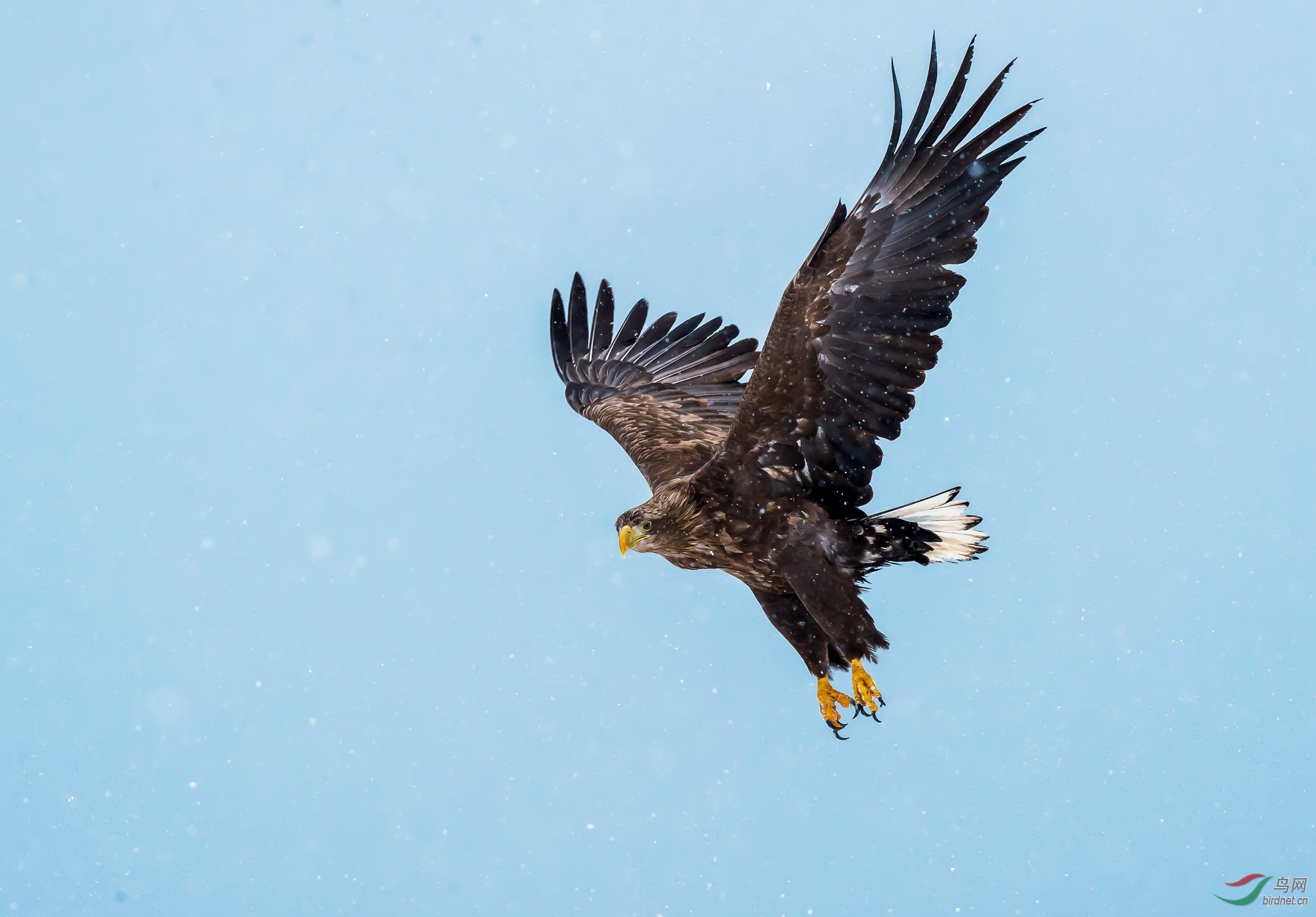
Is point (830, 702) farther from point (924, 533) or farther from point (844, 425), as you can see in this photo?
point (844, 425)

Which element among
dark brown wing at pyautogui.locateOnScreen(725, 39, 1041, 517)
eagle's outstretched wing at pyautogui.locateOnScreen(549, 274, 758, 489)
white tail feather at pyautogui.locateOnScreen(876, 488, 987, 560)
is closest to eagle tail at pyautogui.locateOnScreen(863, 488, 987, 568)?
white tail feather at pyautogui.locateOnScreen(876, 488, 987, 560)

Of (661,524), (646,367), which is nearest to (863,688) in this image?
(661,524)

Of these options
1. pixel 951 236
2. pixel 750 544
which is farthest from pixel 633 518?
pixel 951 236

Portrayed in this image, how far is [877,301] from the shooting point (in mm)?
4098

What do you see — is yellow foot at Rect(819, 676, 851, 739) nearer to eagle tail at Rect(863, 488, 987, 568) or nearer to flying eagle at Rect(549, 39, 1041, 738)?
flying eagle at Rect(549, 39, 1041, 738)

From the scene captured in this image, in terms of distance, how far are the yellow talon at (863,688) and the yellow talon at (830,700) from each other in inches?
12.5

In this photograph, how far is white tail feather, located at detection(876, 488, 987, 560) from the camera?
452cm

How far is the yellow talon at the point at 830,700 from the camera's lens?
477cm

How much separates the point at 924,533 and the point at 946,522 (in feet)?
0.32

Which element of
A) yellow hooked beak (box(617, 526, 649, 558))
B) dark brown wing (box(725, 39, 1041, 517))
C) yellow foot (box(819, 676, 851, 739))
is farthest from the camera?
yellow foot (box(819, 676, 851, 739))

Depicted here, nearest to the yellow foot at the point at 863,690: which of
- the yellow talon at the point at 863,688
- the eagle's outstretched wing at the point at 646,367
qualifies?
the yellow talon at the point at 863,688

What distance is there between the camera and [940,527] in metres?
4.57

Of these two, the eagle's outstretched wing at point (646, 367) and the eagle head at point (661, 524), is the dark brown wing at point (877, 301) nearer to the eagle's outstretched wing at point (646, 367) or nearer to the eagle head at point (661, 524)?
the eagle head at point (661, 524)

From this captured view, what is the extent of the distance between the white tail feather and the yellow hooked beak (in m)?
0.88
